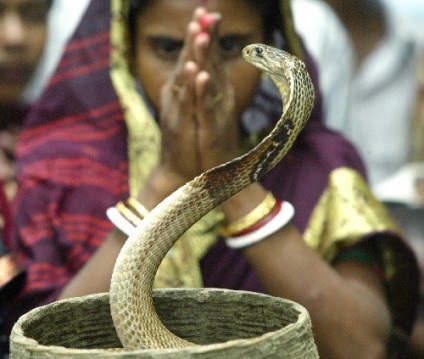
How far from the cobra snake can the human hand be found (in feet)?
2.13

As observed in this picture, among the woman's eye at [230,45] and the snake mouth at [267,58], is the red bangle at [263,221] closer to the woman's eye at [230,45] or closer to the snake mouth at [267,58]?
the woman's eye at [230,45]

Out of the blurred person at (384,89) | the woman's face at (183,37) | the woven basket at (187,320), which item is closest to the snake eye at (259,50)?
the woven basket at (187,320)

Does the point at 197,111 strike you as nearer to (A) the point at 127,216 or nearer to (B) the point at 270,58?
(A) the point at 127,216

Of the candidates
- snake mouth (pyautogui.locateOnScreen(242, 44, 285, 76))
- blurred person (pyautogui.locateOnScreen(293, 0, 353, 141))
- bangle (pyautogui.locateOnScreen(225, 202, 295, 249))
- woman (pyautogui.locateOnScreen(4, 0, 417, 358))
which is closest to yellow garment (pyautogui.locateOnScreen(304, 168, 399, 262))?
woman (pyautogui.locateOnScreen(4, 0, 417, 358))

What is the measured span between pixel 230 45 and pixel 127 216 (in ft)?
1.71

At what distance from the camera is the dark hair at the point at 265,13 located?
2.08m

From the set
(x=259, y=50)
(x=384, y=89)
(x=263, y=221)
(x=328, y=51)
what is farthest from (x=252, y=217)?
(x=384, y=89)

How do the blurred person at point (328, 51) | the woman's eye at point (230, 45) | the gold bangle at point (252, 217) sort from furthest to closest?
the blurred person at point (328, 51), the woman's eye at point (230, 45), the gold bangle at point (252, 217)

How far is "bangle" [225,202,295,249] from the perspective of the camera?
1.71 m

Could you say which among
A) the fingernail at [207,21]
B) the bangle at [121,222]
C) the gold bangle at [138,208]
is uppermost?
the fingernail at [207,21]

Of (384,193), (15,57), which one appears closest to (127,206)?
(15,57)

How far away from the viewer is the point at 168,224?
1.06 metres

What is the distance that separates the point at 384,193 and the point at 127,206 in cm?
169

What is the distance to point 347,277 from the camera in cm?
200
